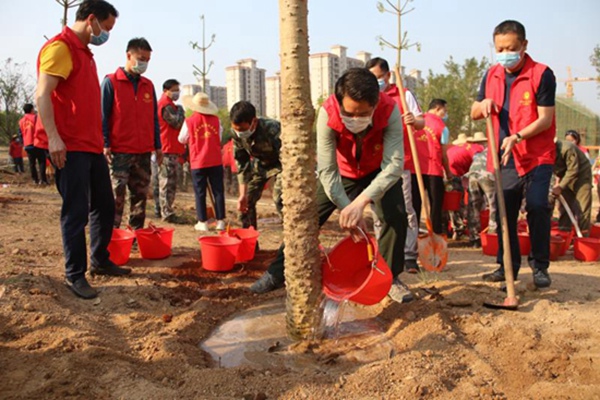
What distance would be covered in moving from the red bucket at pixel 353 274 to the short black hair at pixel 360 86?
2.69 ft

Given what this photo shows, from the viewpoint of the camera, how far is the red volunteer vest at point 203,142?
21.3 feet

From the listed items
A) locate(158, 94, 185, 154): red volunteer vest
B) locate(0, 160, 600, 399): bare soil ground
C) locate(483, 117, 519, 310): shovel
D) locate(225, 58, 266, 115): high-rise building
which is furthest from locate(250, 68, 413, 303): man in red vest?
locate(225, 58, 266, 115): high-rise building

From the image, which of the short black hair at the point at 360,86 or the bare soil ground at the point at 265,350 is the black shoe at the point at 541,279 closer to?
the bare soil ground at the point at 265,350

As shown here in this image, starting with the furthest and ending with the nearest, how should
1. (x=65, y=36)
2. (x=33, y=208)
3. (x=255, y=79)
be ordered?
(x=255, y=79), (x=33, y=208), (x=65, y=36)

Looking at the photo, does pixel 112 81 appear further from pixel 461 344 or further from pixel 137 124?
pixel 461 344

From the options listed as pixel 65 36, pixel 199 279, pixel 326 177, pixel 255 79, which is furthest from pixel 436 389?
pixel 255 79

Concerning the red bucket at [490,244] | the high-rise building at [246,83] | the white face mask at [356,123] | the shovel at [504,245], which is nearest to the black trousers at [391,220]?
the white face mask at [356,123]

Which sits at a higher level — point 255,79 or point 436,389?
point 255,79

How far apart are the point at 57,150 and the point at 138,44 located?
210 centimetres

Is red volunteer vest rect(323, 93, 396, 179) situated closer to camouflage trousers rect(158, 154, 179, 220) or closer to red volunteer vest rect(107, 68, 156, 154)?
red volunteer vest rect(107, 68, 156, 154)

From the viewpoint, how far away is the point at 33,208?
7750 millimetres

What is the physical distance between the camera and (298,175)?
9.36 feet

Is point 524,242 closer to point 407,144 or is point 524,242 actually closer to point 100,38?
point 407,144

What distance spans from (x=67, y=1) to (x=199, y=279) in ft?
21.0
